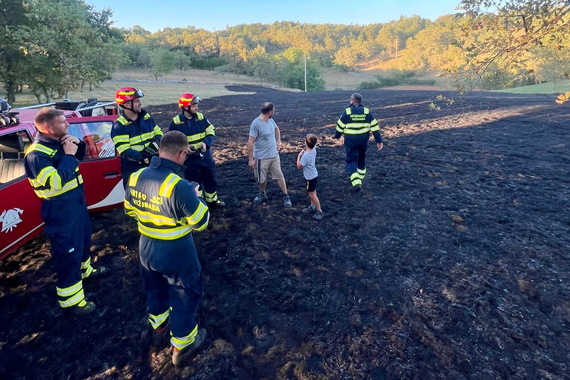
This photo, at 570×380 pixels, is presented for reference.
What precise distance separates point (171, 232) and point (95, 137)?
3.36 m

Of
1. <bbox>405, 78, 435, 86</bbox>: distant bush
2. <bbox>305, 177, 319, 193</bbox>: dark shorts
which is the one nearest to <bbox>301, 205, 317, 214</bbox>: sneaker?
<bbox>305, 177, 319, 193</bbox>: dark shorts

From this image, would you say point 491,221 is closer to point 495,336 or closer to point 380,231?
point 380,231

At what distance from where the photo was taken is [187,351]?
9.24ft

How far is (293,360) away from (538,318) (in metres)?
2.44

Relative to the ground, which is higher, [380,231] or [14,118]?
[14,118]

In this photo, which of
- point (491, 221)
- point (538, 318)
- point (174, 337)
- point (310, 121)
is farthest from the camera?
point (310, 121)

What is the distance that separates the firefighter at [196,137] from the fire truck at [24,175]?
105cm

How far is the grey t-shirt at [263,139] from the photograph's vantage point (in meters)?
5.34

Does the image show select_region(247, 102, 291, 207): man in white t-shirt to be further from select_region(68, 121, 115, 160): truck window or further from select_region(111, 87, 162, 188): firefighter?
select_region(68, 121, 115, 160): truck window

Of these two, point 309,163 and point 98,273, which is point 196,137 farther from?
point 98,273

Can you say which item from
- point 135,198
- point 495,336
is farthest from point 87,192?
point 495,336

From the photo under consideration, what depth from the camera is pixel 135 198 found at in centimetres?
259

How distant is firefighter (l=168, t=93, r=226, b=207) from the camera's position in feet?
16.2

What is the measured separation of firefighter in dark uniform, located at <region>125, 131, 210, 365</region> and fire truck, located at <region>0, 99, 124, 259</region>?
1.98m
